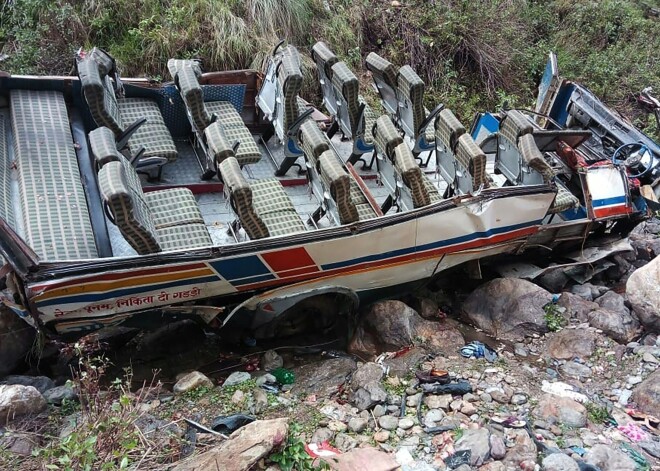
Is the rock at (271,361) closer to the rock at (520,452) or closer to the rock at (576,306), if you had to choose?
the rock at (520,452)

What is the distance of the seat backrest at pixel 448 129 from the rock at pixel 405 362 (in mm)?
1901

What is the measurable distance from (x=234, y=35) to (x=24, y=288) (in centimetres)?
531

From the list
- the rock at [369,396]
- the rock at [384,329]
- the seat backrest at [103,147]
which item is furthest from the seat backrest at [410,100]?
the seat backrest at [103,147]

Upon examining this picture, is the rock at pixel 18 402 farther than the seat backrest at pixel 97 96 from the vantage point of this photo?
No

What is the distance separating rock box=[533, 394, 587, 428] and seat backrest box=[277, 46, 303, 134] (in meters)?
3.38

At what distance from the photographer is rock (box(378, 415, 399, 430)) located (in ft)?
14.3

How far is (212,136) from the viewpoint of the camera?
16.1ft

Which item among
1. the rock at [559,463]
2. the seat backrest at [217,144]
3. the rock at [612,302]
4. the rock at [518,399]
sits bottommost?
the rock at [559,463]

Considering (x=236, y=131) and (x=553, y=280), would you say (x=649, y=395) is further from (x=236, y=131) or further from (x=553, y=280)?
(x=236, y=131)

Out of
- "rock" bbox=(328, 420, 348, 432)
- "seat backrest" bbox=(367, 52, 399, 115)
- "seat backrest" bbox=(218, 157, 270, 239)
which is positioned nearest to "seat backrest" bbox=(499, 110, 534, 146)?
"seat backrest" bbox=(367, 52, 399, 115)

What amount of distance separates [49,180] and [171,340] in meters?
1.76

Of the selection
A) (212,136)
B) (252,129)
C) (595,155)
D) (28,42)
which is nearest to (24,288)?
(212,136)

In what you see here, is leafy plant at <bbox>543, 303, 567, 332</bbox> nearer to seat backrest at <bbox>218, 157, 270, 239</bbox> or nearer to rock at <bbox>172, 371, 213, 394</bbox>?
seat backrest at <bbox>218, 157, 270, 239</bbox>

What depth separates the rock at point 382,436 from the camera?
13.8 feet
